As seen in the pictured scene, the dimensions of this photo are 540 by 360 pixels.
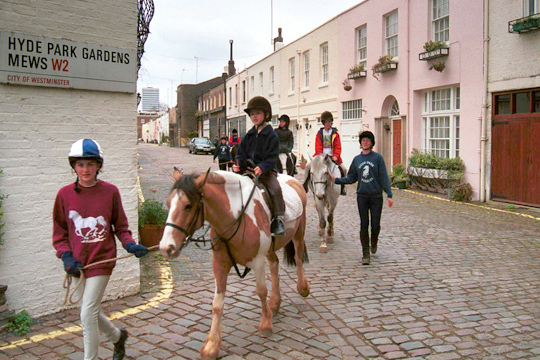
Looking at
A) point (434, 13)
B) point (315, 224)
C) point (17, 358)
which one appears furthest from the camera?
point (434, 13)

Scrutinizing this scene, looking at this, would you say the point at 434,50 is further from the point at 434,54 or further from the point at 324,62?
the point at 324,62

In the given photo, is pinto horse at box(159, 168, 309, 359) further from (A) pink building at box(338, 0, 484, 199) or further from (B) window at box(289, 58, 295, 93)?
(B) window at box(289, 58, 295, 93)

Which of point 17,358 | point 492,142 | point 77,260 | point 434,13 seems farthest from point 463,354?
point 434,13

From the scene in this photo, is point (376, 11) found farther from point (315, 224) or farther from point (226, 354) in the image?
point (226, 354)

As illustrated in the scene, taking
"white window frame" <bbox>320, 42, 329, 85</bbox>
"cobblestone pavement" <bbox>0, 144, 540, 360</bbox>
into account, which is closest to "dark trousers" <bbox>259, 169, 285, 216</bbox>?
"cobblestone pavement" <bbox>0, 144, 540, 360</bbox>

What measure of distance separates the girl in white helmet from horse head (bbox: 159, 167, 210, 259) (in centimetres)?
23

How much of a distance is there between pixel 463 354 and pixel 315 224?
6.59 meters

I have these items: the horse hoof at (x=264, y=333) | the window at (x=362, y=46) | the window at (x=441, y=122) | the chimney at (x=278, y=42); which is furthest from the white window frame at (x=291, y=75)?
the horse hoof at (x=264, y=333)

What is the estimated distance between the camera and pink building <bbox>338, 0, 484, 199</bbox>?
560 inches

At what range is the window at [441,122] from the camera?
1527 cm

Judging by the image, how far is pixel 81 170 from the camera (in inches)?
142

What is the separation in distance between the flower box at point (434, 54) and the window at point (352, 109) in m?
5.06

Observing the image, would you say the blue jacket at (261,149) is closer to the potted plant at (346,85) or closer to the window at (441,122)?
the window at (441,122)

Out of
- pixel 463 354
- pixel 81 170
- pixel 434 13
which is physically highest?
pixel 434 13
